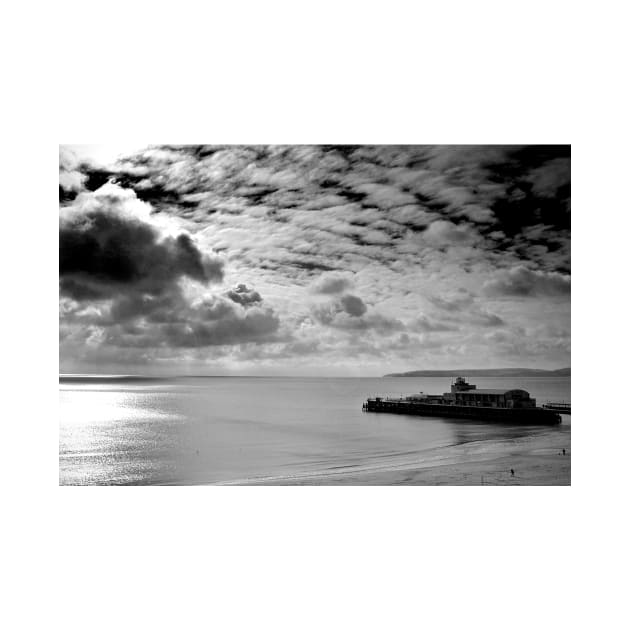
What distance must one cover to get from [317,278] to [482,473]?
272cm

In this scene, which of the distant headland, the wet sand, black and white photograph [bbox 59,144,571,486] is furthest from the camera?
the distant headland

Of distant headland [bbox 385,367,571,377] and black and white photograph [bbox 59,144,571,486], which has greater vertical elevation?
black and white photograph [bbox 59,144,571,486]

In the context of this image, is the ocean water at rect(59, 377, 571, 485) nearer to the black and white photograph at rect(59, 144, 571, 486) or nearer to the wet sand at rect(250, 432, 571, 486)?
the black and white photograph at rect(59, 144, 571, 486)

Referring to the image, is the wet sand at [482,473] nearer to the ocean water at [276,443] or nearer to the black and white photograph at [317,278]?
the black and white photograph at [317,278]

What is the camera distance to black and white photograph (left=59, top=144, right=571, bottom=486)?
16.6ft

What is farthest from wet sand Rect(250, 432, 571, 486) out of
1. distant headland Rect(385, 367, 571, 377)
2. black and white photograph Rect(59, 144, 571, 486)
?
distant headland Rect(385, 367, 571, 377)

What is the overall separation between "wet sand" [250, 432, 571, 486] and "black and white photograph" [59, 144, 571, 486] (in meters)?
0.03

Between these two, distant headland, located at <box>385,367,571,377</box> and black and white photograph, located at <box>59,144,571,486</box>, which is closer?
black and white photograph, located at <box>59,144,571,486</box>

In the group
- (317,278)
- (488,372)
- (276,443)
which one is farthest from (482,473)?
(276,443)

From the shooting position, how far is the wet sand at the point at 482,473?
4859 millimetres

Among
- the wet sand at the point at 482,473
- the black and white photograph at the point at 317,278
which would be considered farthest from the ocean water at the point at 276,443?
the wet sand at the point at 482,473

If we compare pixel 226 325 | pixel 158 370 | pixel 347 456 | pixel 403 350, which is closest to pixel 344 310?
pixel 403 350

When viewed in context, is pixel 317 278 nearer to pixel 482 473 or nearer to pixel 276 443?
pixel 482 473
